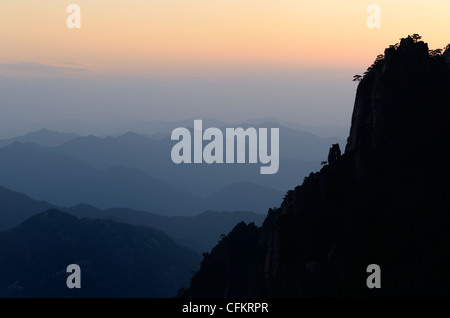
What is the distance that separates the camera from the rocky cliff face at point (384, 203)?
284 feet

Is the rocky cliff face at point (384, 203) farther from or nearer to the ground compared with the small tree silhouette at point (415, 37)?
nearer to the ground

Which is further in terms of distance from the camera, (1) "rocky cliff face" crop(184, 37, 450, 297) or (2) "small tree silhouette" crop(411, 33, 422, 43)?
(2) "small tree silhouette" crop(411, 33, 422, 43)

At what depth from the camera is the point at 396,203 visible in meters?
89.6

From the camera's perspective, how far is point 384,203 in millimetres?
90312

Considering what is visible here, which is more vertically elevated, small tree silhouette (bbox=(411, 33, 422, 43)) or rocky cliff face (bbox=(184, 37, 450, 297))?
small tree silhouette (bbox=(411, 33, 422, 43))

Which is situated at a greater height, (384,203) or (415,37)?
(415,37)

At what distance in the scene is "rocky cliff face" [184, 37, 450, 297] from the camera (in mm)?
86562

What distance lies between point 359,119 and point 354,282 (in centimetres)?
2847

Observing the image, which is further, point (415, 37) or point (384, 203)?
point (415, 37)

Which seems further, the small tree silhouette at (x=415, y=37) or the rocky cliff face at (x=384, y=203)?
the small tree silhouette at (x=415, y=37)

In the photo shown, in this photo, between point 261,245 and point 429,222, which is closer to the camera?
point 429,222
